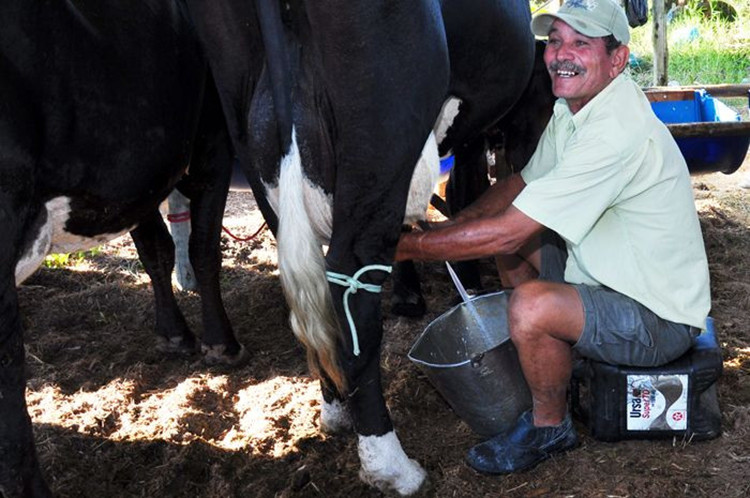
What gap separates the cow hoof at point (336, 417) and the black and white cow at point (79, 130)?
3.50 feet

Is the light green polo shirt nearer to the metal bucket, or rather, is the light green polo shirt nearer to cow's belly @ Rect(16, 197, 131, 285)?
the metal bucket

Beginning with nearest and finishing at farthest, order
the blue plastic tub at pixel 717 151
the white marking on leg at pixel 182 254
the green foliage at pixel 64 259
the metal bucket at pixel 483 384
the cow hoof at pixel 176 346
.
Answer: the metal bucket at pixel 483 384 → the cow hoof at pixel 176 346 → the white marking on leg at pixel 182 254 → the blue plastic tub at pixel 717 151 → the green foliage at pixel 64 259

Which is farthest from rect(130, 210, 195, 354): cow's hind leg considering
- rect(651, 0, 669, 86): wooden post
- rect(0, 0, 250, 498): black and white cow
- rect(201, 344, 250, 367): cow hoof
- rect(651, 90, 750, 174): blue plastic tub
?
rect(651, 0, 669, 86): wooden post

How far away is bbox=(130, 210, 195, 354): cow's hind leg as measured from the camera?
13.3 feet

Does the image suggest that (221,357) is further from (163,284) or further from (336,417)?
(336,417)

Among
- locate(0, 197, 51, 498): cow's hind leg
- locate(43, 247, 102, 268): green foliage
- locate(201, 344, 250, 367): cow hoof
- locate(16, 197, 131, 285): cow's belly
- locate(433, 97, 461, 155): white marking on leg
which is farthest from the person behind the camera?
locate(43, 247, 102, 268): green foliage

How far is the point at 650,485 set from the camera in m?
2.77

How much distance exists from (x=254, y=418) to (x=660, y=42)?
22.5ft

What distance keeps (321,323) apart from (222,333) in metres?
1.46

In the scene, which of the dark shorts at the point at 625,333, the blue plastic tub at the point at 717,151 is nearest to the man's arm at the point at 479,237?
the dark shorts at the point at 625,333

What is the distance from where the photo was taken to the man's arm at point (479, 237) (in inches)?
109

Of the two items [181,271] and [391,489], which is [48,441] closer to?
[391,489]

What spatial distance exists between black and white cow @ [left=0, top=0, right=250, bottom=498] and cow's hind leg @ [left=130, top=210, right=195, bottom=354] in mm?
679

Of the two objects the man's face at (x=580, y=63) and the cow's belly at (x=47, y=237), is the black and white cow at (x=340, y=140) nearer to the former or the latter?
the man's face at (x=580, y=63)
